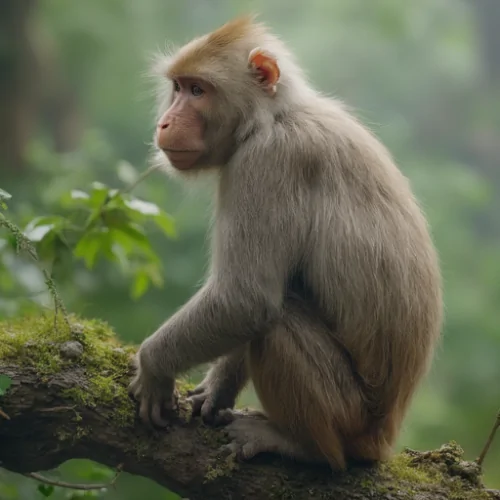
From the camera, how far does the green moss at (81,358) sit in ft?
14.2

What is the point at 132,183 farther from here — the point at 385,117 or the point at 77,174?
the point at 385,117

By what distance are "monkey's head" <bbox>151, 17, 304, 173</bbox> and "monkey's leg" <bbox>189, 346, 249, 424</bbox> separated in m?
1.28

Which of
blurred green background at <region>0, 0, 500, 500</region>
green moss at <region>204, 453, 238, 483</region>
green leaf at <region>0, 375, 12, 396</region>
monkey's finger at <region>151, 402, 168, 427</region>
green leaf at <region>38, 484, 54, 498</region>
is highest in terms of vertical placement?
blurred green background at <region>0, 0, 500, 500</region>

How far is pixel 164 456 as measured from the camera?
4.35m

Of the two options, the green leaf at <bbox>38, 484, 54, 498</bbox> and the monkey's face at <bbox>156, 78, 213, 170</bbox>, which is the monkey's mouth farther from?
the green leaf at <bbox>38, 484, 54, 498</bbox>

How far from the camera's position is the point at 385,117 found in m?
12.8

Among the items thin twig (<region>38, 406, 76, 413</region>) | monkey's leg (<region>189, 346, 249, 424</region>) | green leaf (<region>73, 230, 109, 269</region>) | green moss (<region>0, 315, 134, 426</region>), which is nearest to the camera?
thin twig (<region>38, 406, 76, 413</region>)

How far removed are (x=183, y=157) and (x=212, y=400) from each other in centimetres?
154

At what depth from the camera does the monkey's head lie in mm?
4887

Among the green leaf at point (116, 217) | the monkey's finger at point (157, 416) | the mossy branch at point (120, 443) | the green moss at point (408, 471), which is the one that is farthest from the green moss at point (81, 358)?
the green moss at point (408, 471)

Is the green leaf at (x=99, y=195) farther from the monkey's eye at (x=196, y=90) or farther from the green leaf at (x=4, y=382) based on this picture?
the green leaf at (x=4, y=382)

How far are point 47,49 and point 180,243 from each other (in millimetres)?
4176

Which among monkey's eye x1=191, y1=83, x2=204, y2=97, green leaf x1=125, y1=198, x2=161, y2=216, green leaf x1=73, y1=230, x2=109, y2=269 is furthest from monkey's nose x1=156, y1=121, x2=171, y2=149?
green leaf x1=73, y1=230, x2=109, y2=269

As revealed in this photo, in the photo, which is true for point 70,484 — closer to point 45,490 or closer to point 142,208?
point 45,490
